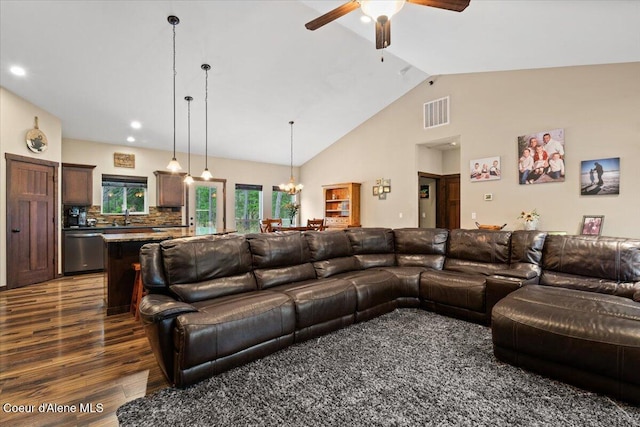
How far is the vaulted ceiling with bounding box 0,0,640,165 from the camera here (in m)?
3.34

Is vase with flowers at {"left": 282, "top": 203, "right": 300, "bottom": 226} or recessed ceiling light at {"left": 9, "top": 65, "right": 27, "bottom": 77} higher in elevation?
recessed ceiling light at {"left": 9, "top": 65, "right": 27, "bottom": 77}

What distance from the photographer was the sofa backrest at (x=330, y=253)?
3.65 metres

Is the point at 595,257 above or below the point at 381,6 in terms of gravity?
below

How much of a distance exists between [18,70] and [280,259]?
183 inches

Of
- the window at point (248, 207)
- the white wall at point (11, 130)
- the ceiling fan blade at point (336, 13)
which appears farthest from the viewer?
the window at point (248, 207)

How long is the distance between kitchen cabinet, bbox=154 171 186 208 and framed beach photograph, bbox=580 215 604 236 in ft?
26.0

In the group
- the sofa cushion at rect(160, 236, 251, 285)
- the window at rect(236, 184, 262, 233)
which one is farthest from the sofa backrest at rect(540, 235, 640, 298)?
the window at rect(236, 184, 262, 233)

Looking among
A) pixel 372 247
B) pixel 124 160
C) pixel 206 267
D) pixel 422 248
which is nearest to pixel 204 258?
pixel 206 267

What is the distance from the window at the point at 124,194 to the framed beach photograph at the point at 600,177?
8.50 m

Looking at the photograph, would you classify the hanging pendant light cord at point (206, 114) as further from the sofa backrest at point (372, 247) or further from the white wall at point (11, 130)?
the sofa backrest at point (372, 247)

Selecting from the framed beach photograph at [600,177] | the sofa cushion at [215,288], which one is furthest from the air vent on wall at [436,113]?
the sofa cushion at [215,288]

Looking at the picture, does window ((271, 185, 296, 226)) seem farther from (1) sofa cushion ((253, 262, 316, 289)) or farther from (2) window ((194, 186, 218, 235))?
(1) sofa cushion ((253, 262, 316, 289))

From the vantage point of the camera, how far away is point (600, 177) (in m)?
4.42

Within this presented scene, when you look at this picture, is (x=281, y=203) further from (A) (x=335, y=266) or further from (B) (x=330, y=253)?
(A) (x=335, y=266)
